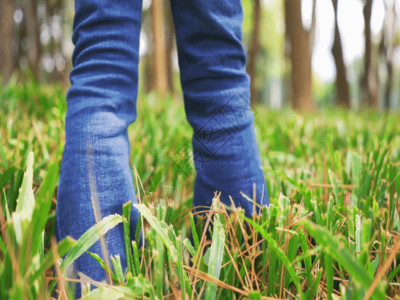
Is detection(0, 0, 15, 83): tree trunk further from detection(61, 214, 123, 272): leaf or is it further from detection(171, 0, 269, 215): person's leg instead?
detection(61, 214, 123, 272): leaf

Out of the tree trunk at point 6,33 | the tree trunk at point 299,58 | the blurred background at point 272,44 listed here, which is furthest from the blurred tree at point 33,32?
the tree trunk at point 299,58

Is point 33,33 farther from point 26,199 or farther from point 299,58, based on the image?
point 26,199

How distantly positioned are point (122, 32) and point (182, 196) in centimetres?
62

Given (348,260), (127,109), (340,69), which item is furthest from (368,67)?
(348,260)

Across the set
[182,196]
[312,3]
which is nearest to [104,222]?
[182,196]

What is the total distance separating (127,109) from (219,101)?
0.23 meters

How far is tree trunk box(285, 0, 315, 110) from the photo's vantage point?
5.54 m

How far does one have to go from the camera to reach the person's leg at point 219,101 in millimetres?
910

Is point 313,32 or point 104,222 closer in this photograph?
point 104,222

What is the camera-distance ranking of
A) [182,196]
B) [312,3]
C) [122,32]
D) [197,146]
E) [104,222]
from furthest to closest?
[312,3] → [182,196] → [197,146] → [122,32] → [104,222]

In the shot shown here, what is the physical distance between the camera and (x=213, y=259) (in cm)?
70

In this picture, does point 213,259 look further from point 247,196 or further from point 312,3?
point 312,3

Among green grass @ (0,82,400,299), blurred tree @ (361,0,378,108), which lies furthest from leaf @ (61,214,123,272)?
blurred tree @ (361,0,378,108)

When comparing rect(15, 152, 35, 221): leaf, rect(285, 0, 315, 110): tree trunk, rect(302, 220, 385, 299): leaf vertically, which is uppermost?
rect(285, 0, 315, 110): tree trunk
